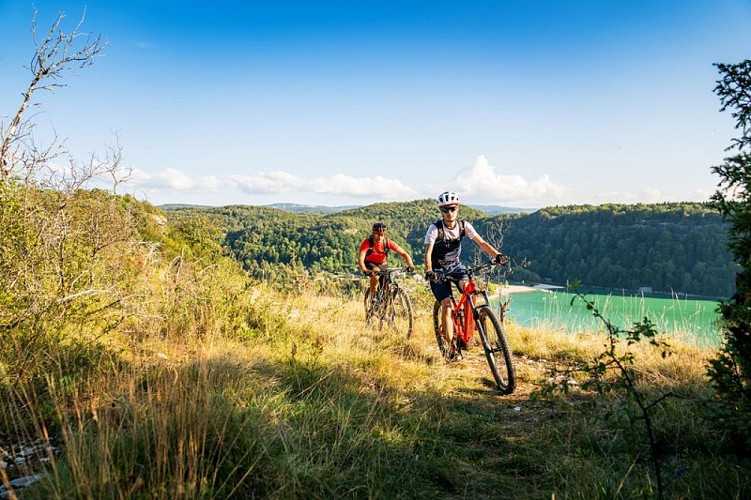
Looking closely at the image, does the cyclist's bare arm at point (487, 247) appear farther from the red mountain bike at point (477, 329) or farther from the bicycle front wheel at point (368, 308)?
the bicycle front wheel at point (368, 308)

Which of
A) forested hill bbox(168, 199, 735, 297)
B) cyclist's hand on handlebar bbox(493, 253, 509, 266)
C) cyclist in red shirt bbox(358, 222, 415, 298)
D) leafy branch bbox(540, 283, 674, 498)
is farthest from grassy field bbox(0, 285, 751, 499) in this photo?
forested hill bbox(168, 199, 735, 297)

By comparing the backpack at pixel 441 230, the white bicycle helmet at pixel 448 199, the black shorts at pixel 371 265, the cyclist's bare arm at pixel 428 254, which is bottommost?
the black shorts at pixel 371 265

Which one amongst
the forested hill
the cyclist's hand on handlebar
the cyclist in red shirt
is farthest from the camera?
the forested hill

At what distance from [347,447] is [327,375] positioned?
4.18ft

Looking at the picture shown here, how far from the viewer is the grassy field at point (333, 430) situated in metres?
2.27

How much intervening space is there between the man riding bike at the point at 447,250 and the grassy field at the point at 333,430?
86cm

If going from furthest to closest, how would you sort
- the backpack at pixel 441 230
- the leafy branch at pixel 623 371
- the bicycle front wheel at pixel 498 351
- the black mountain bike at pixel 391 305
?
1. the black mountain bike at pixel 391 305
2. the backpack at pixel 441 230
3. the bicycle front wheel at pixel 498 351
4. the leafy branch at pixel 623 371

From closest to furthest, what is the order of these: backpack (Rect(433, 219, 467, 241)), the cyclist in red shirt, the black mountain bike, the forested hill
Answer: backpack (Rect(433, 219, 467, 241)) → the black mountain bike → the cyclist in red shirt → the forested hill

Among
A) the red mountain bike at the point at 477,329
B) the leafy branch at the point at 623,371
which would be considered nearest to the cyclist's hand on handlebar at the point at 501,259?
the red mountain bike at the point at 477,329

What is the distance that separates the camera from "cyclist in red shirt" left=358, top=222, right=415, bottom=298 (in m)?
7.61

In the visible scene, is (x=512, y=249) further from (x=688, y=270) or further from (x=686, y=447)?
(x=686, y=447)

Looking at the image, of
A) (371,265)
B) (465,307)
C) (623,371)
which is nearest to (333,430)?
(623,371)

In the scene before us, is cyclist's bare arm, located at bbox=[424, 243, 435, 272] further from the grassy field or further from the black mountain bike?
the black mountain bike

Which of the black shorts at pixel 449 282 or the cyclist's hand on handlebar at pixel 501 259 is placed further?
the black shorts at pixel 449 282
